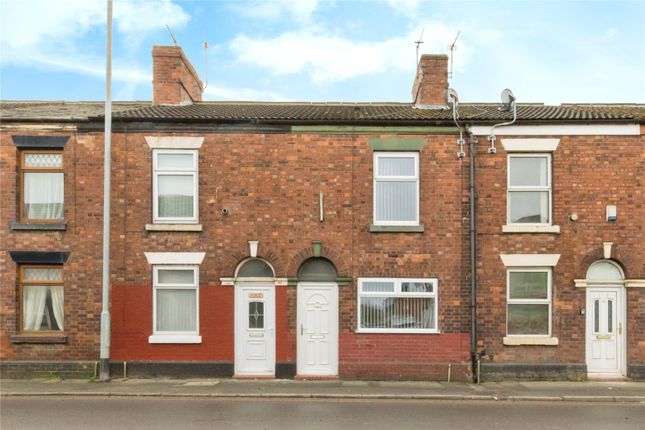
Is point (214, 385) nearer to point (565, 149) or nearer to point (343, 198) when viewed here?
point (343, 198)

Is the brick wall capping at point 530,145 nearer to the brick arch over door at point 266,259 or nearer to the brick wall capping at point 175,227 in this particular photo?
the brick arch over door at point 266,259

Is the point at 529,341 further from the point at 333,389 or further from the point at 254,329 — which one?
the point at 254,329

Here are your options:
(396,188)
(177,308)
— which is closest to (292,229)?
(396,188)

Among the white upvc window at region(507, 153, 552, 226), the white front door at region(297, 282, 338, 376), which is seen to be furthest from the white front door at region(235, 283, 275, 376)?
the white upvc window at region(507, 153, 552, 226)

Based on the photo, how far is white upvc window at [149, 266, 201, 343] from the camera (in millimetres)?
13477

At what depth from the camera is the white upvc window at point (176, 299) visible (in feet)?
44.2

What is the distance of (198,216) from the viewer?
13.5 metres

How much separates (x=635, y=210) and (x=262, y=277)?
30.9 ft

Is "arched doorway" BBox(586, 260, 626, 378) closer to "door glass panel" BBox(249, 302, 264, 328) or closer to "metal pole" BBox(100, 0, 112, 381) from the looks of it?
"door glass panel" BBox(249, 302, 264, 328)

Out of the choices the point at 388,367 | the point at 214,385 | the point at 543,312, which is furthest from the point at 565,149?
A: the point at 214,385

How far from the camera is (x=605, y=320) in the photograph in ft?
43.8

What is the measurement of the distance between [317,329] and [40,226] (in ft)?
24.0

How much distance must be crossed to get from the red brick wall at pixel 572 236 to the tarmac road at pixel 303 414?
224 centimetres

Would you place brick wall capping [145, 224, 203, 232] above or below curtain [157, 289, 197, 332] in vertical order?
above
